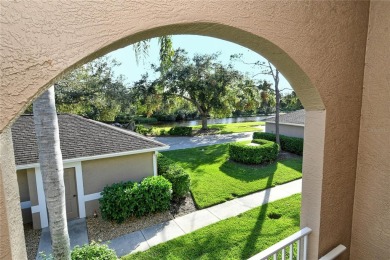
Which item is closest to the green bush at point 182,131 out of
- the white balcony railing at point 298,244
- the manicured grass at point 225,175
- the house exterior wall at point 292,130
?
the manicured grass at point 225,175

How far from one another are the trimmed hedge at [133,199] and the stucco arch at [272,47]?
5510 millimetres

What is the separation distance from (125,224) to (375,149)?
6822 millimetres

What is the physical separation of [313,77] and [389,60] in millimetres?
1195

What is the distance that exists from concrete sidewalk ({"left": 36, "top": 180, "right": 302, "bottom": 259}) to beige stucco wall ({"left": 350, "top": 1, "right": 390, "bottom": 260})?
4614 millimetres

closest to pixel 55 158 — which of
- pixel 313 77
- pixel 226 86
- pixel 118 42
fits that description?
pixel 118 42

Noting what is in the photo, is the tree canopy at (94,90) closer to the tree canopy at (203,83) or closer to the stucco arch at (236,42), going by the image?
the tree canopy at (203,83)

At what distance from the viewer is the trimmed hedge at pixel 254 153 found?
13.2 m

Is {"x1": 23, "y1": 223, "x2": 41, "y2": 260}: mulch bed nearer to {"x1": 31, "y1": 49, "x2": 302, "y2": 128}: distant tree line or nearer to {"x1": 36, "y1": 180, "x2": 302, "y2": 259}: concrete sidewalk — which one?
{"x1": 36, "y1": 180, "x2": 302, "y2": 259}: concrete sidewalk

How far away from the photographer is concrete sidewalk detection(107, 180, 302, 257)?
6344mm

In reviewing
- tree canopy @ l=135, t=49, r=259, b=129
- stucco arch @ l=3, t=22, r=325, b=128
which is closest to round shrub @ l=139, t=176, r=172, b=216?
stucco arch @ l=3, t=22, r=325, b=128

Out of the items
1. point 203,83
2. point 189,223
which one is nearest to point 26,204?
point 189,223

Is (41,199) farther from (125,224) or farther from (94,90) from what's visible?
(94,90)

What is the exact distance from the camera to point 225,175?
1159 centimetres

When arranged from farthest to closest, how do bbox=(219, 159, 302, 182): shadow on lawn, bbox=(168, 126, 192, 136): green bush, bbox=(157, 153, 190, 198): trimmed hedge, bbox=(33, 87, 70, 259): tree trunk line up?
bbox=(168, 126, 192, 136): green bush → bbox=(219, 159, 302, 182): shadow on lawn → bbox=(157, 153, 190, 198): trimmed hedge → bbox=(33, 87, 70, 259): tree trunk
